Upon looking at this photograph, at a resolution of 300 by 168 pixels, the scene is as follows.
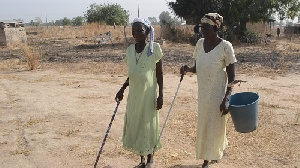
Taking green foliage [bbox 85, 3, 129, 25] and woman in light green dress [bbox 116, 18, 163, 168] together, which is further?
green foliage [bbox 85, 3, 129, 25]

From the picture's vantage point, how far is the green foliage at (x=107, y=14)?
125ft

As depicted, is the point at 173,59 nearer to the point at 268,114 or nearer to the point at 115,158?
the point at 268,114

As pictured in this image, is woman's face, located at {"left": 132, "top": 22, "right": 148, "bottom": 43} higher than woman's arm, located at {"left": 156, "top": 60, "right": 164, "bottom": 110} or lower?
higher

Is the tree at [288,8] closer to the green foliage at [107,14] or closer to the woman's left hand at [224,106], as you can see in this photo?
the woman's left hand at [224,106]

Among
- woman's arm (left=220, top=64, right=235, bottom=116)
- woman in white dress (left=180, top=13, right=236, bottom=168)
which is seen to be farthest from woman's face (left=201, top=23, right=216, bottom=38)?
woman's arm (left=220, top=64, right=235, bottom=116)

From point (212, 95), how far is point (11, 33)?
676 inches

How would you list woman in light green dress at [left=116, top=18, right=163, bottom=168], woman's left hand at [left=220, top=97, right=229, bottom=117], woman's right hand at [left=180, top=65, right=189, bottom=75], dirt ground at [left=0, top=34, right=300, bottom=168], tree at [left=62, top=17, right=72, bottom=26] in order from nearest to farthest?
woman's left hand at [left=220, top=97, right=229, bottom=117]
woman in light green dress at [left=116, top=18, right=163, bottom=168]
woman's right hand at [left=180, top=65, right=189, bottom=75]
dirt ground at [left=0, top=34, right=300, bottom=168]
tree at [left=62, top=17, right=72, bottom=26]

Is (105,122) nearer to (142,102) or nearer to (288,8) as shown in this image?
(142,102)

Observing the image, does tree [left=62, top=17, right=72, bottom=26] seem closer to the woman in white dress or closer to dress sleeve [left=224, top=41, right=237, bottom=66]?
the woman in white dress

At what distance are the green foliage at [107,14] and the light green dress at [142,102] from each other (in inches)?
1395

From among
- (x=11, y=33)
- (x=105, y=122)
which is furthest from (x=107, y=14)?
(x=105, y=122)

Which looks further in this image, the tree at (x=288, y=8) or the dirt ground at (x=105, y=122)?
the tree at (x=288, y=8)

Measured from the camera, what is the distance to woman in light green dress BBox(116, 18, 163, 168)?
9.57 feet

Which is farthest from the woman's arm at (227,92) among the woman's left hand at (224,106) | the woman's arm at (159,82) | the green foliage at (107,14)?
the green foliage at (107,14)
